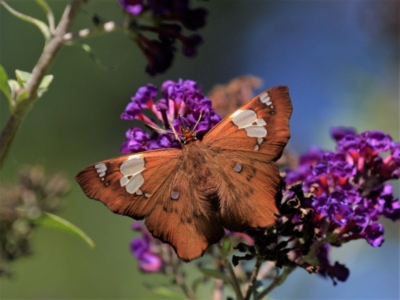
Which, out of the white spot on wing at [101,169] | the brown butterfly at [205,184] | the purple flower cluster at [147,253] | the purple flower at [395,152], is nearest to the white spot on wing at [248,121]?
the brown butterfly at [205,184]

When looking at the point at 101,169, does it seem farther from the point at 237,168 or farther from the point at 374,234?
the point at 374,234

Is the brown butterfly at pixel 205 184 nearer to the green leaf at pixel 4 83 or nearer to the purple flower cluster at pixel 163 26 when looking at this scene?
the green leaf at pixel 4 83

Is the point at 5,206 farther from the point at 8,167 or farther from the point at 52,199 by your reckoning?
the point at 8,167

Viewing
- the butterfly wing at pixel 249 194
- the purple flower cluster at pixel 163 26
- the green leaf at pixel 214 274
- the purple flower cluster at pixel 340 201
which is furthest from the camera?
the purple flower cluster at pixel 163 26

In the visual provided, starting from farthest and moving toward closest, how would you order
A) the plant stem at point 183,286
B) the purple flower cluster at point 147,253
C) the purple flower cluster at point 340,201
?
1. the purple flower cluster at point 147,253
2. the plant stem at point 183,286
3. the purple flower cluster at point 340,201

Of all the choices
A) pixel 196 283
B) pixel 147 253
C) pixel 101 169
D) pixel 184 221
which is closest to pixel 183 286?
pixel 196 283

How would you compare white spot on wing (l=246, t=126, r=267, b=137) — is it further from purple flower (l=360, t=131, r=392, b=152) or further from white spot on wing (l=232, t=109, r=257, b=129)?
purple flower (l=360, t=131, r=392, b=152)

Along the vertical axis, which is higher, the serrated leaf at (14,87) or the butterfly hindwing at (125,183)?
the serrated leaf at (14,87)

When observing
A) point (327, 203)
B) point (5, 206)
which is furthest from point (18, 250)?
point (327, 203)
